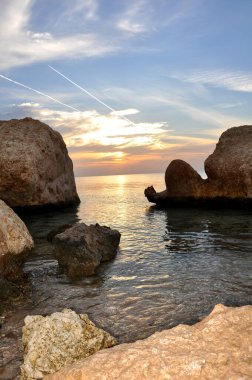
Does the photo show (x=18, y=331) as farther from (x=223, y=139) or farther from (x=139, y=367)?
(x=223, y=139)

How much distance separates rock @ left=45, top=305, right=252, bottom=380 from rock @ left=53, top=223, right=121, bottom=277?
6.79m

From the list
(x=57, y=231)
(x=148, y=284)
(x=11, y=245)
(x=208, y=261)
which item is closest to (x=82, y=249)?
(x=11, y=245)

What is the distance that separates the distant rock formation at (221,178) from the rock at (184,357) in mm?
23915

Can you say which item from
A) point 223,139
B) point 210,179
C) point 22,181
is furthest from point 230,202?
point 22,181

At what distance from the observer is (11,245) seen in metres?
10.3

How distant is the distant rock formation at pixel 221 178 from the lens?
27.5 m

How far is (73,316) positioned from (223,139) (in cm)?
2700

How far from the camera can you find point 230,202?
2873 centimetres

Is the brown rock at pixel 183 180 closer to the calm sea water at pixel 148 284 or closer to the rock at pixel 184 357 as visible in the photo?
the calm sea water at pixel 148 284

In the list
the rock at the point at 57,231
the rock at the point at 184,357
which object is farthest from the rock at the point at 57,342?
the rock at the point at 57,231

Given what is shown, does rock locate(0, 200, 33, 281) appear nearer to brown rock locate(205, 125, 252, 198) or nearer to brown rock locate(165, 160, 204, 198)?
brown rock locate(205, 125, 252, 198)

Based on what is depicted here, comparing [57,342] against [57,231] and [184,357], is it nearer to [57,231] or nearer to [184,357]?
[184,357]

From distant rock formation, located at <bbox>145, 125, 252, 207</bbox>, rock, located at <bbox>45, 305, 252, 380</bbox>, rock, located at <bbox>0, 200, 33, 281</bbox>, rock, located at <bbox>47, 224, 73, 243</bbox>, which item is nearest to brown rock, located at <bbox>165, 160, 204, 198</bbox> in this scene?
distant rock formation, located at <bbox>145, 125, 252, 207</bbox>

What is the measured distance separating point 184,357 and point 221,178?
2606cm
